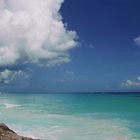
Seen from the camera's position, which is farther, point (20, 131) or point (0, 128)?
point (20, 131)

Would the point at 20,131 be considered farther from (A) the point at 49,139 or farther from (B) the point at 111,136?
(B) the point at 111,136

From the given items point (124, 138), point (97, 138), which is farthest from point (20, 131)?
point (124, 138)

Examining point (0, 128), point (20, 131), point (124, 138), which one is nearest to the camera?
point (0, 128)

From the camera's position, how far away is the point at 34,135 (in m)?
19.7

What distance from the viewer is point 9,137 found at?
7914 mm

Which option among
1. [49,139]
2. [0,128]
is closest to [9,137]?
[0,128]

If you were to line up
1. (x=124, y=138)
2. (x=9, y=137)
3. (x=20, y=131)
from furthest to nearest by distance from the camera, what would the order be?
(x=20, y=131), (x=124, y=138), (x=9, y=137)

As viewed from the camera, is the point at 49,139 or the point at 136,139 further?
the point at 136,139

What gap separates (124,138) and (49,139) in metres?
4.81

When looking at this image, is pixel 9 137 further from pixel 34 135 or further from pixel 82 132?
pixel 82 132

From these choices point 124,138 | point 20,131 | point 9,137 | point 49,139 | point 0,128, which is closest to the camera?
point 9,137

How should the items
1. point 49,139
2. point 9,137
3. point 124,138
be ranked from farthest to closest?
point 124,138, point 49,139, point 9,137

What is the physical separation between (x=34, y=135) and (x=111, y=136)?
4.87 meters

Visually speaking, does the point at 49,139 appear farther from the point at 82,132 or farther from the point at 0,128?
the point at 0,128
